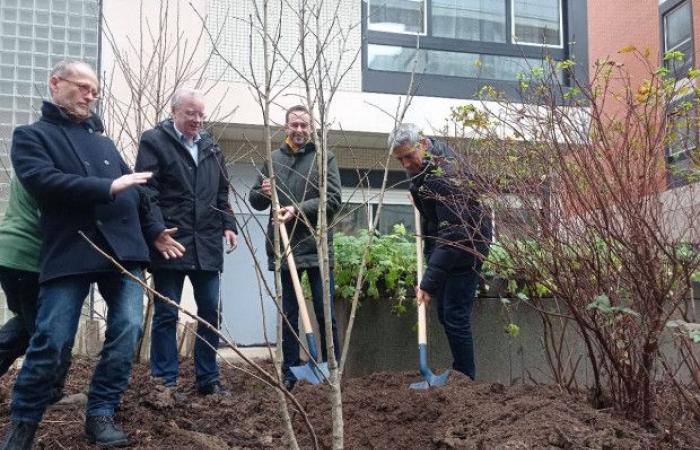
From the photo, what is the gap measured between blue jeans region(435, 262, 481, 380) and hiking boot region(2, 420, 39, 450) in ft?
8.07

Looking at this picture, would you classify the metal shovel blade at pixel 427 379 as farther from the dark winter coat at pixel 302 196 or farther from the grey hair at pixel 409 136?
the grey hair at pixel 409 136

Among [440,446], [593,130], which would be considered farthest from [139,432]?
[593,130]

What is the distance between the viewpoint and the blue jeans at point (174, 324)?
4.30 metres

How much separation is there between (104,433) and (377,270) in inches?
99.1

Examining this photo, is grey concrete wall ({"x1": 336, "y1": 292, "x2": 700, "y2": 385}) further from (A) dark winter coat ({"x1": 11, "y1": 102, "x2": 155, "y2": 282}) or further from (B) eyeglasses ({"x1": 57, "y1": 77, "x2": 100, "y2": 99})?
(B) eyeglasses ({"x1": 57, "y1": 77, "x2": 100, "y2": 99})

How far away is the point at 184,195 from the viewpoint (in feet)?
14.4

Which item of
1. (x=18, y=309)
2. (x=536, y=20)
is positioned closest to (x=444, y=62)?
(x=536, y=20)

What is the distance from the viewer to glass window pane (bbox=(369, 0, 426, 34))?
9742 millimetres

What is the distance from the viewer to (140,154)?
4375 millimetres

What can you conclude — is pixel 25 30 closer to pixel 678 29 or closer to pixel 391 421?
pixel 391 421

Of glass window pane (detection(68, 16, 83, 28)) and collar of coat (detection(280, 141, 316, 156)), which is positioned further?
glass window pane (detection(68, 16, 83, 28))

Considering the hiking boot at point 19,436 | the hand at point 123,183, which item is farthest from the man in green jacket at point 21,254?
the hiking boot at point 19,436

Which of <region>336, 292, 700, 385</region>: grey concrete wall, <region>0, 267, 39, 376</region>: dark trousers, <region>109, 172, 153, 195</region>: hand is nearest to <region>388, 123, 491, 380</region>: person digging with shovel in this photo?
<region>336, 292, 700, 385</region>: grey concrete wall

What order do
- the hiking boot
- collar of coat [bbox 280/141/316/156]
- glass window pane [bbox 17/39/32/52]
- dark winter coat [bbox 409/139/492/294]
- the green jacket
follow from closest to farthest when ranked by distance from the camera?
the hiking boot → the green jacket → dark winter coat [bbox 409/139/492/294] → collar of coat [bbox 280/141/316/156] → glass window pane [bbox 17/39/32/52]
